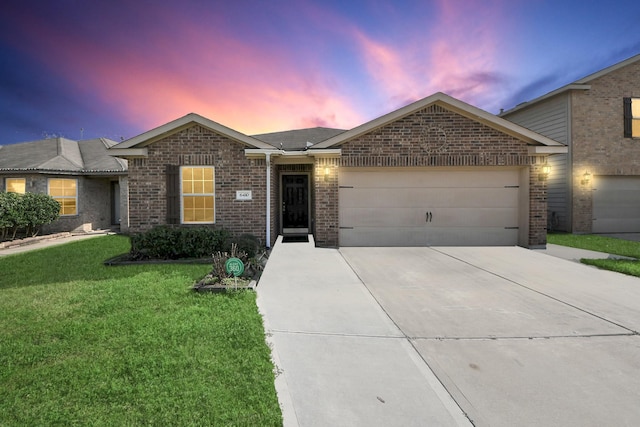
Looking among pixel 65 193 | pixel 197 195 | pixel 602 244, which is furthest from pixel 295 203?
pixel 65 193

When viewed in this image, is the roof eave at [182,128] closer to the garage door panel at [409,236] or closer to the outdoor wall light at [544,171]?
the garage door panel at [409,236]

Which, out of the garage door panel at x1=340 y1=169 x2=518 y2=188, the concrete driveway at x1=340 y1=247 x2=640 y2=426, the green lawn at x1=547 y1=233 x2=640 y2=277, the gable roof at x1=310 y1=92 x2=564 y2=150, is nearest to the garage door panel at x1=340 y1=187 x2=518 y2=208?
the garage door panel at x1=340 y1=169 x2=518 y2=188

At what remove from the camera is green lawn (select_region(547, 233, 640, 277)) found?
6.96m

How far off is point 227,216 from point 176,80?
24.4 feet

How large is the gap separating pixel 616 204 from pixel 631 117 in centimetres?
367

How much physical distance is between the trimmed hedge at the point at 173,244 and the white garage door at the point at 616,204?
591 inches

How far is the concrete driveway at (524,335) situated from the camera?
249 centimetres

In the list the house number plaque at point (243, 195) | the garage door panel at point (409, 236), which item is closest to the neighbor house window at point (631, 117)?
the garage door panel at point (409, 236)

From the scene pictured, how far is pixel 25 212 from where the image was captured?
11.9 m

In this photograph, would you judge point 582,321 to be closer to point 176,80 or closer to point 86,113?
point 176,80

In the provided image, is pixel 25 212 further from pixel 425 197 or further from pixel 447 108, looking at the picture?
pixel 447 108

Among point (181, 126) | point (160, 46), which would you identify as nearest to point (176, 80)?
point (160, 46)

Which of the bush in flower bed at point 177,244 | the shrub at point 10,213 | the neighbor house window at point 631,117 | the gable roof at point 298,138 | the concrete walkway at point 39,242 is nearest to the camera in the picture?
the bush in flower bed at point 177,244

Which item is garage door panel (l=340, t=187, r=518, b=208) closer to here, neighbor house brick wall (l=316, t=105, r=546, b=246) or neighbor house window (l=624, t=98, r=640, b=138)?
neighbor house brick wall (l=316, t=105, r=546, b=246)
